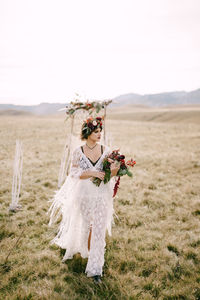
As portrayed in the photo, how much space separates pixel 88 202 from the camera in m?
3.84

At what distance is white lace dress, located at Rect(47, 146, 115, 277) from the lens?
365 centimetres

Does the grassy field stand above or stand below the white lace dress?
below

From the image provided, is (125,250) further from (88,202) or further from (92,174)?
(92,174)

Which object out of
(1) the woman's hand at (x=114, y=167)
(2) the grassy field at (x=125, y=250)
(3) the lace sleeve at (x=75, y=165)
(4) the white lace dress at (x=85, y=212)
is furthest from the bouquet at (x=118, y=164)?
(2) the grassy field at (x=125, y=250)

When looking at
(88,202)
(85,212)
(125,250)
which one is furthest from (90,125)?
(125,250)

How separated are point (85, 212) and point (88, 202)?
196 mm

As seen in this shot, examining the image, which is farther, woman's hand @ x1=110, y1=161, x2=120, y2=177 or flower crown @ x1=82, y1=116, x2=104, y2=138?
flower crown @ x1=82, y1=116, x2=104, y2=138

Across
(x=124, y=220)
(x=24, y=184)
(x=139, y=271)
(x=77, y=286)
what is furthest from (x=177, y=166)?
(x=77, y=286)

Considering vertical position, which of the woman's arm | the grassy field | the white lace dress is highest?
the woman's arm

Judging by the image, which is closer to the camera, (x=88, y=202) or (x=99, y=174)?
(x=99, y=174)

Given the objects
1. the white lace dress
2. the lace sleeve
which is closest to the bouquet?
the white lace dress

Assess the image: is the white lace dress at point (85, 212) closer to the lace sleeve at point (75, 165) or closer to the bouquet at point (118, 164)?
the lace sleeve at point (75, 165)

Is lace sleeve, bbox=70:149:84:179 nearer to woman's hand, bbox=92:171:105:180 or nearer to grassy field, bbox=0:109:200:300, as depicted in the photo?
woman's hand, bbox=92:171:105:180

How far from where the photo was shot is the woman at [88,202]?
3.65 meters
